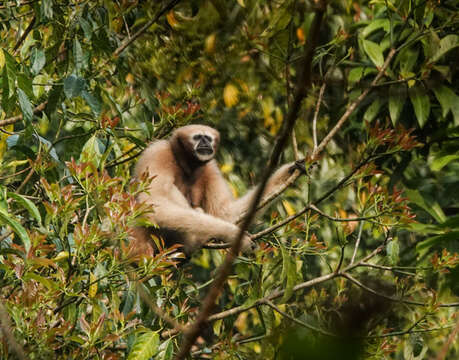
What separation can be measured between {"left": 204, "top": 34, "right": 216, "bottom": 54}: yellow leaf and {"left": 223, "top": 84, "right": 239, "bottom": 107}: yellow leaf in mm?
346

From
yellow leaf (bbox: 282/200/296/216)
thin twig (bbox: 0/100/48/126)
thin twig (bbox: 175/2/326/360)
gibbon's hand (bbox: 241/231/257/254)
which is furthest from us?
yellow leaf (bbox: 282/200/296/216)

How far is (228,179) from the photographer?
5176 millimetres

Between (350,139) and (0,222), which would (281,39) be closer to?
(350,139)

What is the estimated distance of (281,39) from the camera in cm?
404

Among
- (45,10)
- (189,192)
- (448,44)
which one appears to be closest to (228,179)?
(189,192)

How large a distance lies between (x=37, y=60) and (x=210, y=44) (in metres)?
2.15

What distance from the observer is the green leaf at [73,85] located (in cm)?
290

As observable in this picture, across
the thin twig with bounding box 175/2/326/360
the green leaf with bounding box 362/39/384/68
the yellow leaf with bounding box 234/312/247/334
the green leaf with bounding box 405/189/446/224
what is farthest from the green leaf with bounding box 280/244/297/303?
the yellow leaf with bounding box 234/312/247/334

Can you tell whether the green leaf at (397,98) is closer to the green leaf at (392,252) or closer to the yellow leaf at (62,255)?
the green leaf at (392,252)

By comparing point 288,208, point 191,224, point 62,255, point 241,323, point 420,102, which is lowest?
point 241,323

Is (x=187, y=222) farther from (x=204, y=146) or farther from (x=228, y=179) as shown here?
(x=228, y=179)

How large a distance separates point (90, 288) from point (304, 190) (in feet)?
11.4

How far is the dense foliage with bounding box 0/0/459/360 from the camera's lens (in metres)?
2.33

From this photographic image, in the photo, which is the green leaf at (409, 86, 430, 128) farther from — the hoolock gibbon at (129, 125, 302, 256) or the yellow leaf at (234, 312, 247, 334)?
the yellow leaf at (234, 312, 247, 334)
